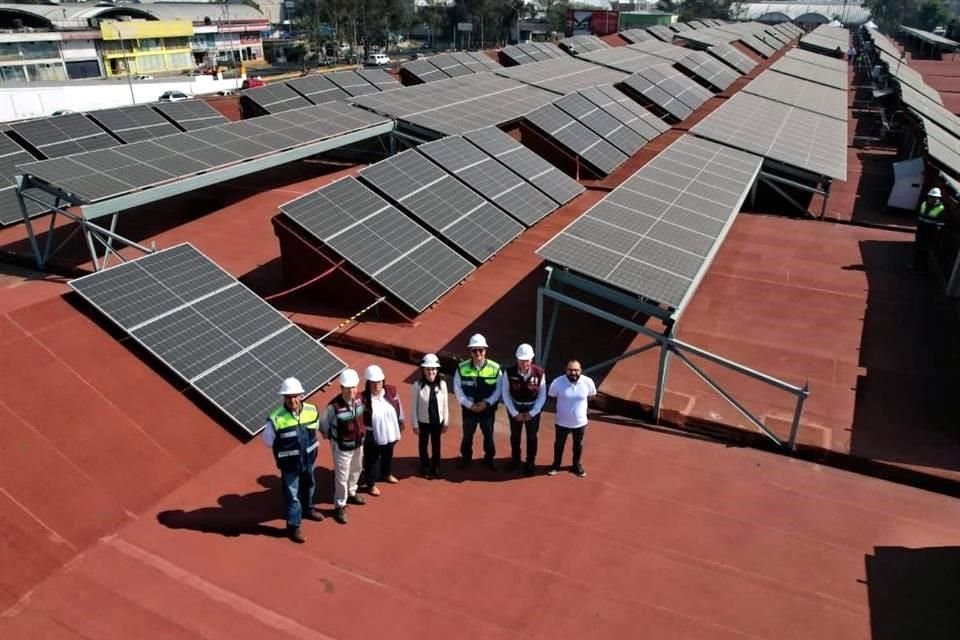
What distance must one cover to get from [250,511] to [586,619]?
12.3ft

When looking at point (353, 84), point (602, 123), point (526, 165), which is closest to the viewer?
point (526, 165)

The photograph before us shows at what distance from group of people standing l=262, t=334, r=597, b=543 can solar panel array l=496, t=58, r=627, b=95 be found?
22037 mm

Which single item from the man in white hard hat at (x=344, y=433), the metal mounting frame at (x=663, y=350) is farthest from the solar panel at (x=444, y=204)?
the man in white hard hat at (x=344, y=433)

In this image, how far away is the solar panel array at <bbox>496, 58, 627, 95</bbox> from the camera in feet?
97.9

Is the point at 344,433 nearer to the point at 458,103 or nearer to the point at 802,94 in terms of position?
the point at 458,103

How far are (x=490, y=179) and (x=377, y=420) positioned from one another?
30.9 feet

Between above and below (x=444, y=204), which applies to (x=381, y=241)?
below

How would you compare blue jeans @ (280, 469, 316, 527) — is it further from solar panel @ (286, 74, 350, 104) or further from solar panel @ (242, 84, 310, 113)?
solar panel @ (286, 74, 350, 104)

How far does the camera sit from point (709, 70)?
41.1 metres

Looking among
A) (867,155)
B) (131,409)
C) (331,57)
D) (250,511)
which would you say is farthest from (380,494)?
(331,57)

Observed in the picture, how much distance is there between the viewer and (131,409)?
25.8 ft

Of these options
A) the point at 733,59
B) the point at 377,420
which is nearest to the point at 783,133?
the point at 377,420

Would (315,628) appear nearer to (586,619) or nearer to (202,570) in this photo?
(202,570)

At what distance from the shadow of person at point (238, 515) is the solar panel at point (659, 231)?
4849 millimetres
